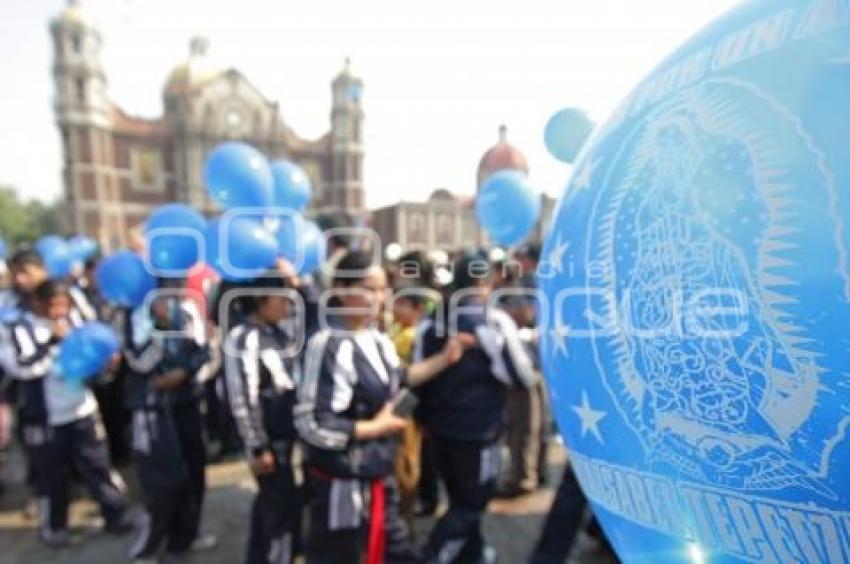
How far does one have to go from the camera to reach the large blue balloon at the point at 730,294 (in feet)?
2.54

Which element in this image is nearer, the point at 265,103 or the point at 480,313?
the point at 480,313

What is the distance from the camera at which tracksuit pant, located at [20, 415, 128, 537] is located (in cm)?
359

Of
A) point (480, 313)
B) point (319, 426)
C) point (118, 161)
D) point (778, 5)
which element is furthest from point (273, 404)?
point (118, 161)

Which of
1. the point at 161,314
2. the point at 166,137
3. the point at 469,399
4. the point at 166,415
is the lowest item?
the point at 166,415

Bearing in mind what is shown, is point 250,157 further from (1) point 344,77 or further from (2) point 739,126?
(1) point 344,77

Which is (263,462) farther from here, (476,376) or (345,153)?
(345,153)

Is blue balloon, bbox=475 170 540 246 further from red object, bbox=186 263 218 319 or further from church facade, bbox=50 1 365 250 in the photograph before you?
church facade, bbox=50 1 365 250

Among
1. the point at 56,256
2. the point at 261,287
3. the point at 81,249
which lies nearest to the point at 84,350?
the point at 261,287

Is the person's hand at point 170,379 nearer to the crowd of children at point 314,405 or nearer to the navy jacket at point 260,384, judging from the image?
the crowd of children at point 314,405

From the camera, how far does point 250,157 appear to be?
12.0 ft

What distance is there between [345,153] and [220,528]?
131 feet

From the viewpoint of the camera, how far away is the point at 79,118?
115 feet

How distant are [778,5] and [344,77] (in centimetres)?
4252

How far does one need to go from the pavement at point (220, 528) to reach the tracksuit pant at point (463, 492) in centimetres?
71
